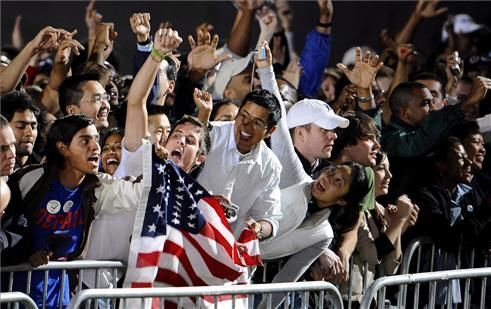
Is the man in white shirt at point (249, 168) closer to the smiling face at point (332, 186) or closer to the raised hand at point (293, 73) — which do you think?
the smiling face at point (332, 186)

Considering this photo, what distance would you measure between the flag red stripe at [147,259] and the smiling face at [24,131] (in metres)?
1.17

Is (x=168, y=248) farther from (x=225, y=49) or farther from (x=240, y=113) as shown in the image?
(x=225, y=49)

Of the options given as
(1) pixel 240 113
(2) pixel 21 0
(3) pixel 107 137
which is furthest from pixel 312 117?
(2) pixel 21 0

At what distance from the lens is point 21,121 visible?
7.55m

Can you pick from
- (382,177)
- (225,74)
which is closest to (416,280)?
(382,177)

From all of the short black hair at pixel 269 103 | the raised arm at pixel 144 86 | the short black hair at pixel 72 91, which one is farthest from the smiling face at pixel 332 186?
the short black hair at pixel 72 91

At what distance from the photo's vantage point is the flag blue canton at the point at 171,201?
6875mm

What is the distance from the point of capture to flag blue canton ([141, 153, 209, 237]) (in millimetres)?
6875

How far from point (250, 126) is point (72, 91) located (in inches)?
→ 48.6

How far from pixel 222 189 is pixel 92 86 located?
1194 millimetres

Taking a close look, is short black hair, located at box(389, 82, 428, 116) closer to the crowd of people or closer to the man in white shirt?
the crowd of people

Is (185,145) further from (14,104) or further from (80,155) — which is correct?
(14,104)

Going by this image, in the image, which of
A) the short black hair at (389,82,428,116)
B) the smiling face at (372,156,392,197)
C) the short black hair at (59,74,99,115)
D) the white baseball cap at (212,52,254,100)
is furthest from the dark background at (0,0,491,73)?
the smiling face at (372,156,392,197)

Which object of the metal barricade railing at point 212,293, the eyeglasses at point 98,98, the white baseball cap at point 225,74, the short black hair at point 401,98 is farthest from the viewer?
the white baseball cap at point 225,74
